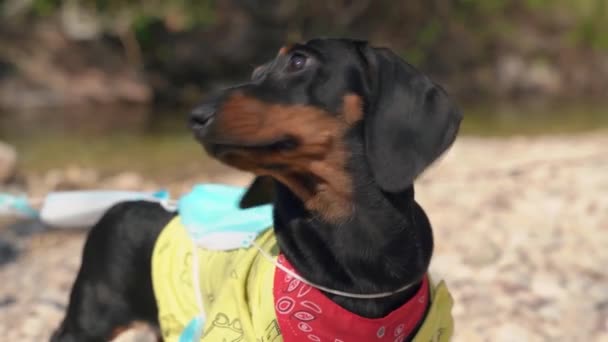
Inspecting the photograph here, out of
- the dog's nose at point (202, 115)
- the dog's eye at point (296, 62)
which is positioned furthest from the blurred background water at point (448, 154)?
the dog's nose at point (202, 115)

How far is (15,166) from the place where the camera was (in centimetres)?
1062

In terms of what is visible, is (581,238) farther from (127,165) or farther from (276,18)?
(276,18)

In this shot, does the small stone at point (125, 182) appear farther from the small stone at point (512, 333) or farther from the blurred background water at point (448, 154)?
the small stone at point (512, 333)

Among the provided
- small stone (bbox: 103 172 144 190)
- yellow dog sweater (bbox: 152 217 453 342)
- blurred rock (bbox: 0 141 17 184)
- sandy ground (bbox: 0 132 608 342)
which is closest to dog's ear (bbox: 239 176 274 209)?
yellow dog sweater (bbox: 152 217 453 342)

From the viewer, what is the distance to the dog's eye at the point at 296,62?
108 inches

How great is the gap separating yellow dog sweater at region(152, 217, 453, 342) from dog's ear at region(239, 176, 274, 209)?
0.72 feet

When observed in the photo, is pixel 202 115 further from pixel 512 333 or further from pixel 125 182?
pixel 125 182

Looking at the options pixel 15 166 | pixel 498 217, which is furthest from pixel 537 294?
pixel 15 166

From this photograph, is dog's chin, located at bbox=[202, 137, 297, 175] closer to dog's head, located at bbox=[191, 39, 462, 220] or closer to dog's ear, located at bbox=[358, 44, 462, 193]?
dog's head, located at bbox=[191, 39, 462, 220]

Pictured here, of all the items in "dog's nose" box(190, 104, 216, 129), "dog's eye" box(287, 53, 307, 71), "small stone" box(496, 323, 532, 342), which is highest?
"dog's eye" box(287, 53, 307, 71)

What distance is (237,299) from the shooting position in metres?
2.80

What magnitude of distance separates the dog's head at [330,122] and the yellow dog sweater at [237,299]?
35cm

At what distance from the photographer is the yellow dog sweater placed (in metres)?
2.68

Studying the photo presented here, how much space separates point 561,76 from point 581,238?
2057 centimetres
